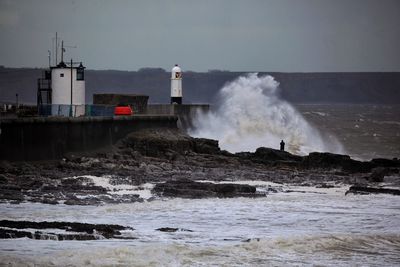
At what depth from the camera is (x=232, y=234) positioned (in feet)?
40.5

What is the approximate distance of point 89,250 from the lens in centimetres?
1083

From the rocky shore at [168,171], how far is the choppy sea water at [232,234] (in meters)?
0.76

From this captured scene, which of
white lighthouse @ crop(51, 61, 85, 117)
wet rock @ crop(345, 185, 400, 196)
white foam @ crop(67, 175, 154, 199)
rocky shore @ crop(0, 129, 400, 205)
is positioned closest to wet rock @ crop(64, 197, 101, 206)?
rocky shore @ crop(0, 129, 400, 205)

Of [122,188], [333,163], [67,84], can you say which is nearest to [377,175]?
[333,163]

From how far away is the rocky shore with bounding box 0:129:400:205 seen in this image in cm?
1566

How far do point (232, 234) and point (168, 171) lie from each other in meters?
6.80

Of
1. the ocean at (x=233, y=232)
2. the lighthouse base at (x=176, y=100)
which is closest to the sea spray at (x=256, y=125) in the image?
the lighthouse base at (x=176, y=100)

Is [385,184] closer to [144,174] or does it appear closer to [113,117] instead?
[144,174]

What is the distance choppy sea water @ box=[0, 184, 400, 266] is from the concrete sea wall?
4.10m

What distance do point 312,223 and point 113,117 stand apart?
8980 mm

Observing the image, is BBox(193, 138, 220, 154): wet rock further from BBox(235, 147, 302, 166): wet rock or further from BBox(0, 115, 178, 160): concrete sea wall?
BBox(0, 115, 178, 160): concrete sea wall

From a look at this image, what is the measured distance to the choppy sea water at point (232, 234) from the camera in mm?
10711

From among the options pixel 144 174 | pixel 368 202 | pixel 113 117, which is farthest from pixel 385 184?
pixel 113 117

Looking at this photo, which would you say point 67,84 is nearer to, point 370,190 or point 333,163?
point 333,163
